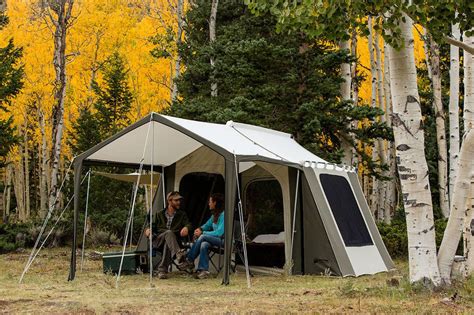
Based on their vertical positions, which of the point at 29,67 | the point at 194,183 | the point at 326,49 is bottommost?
the point at 194,183

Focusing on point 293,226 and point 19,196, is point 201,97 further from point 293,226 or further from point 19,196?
point 19,196

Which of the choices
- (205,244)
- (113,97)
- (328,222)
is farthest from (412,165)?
(113,97)

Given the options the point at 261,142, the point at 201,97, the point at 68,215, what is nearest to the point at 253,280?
the point at 261,142

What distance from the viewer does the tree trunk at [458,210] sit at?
238 inches

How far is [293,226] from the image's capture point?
869 cm

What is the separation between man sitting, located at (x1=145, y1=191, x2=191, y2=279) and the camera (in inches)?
324

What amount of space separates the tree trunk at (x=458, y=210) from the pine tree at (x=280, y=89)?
17.4 ft

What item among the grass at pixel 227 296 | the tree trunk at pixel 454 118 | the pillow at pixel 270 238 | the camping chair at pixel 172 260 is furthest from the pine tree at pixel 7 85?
the tree trunk at pixel 454 118

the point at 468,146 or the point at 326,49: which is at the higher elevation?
the point at 326,49

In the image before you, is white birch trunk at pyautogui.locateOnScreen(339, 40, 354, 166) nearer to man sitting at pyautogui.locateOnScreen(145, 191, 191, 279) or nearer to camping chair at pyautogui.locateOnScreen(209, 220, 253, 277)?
camping chair at pyautogui.locateOnScreen(209, 220, 253, 277)

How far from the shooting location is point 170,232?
27.1 feet

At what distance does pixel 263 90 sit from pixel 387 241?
11.6ft

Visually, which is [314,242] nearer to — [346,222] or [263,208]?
[346,222]

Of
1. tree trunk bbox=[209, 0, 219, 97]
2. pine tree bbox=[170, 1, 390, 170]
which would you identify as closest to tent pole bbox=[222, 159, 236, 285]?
pine tree bbox=[170, 1, 390, 170]
